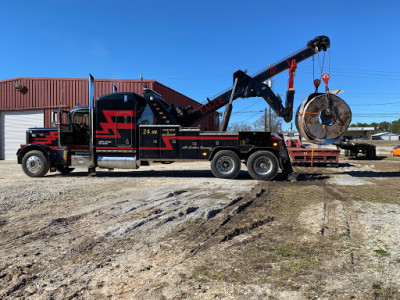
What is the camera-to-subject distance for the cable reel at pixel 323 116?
330 inches

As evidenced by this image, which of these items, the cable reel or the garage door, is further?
the garage door

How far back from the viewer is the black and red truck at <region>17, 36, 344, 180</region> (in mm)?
Answer: 9695

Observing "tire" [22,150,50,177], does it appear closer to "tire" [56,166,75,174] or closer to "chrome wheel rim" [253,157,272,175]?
→ "tire" [56,166,75,174]

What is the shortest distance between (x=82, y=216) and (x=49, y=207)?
1.15 meters

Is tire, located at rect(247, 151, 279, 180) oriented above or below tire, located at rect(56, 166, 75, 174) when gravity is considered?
above

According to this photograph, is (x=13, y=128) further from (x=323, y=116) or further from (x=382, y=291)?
(x=382, y=291)

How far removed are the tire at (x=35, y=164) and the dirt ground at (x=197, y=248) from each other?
3863 mm

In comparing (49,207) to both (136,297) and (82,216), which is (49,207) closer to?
(82,216)

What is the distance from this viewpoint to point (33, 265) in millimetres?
2889

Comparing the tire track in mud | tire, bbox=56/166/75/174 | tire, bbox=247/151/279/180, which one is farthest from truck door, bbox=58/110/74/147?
the tire track in mud

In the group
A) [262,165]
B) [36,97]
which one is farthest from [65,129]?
[36,97]

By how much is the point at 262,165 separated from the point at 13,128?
2034 cm

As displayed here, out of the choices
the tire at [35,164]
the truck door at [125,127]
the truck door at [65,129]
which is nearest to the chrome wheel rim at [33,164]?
the tire at [35,164]

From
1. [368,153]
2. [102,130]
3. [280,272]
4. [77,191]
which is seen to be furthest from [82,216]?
[368,153]
